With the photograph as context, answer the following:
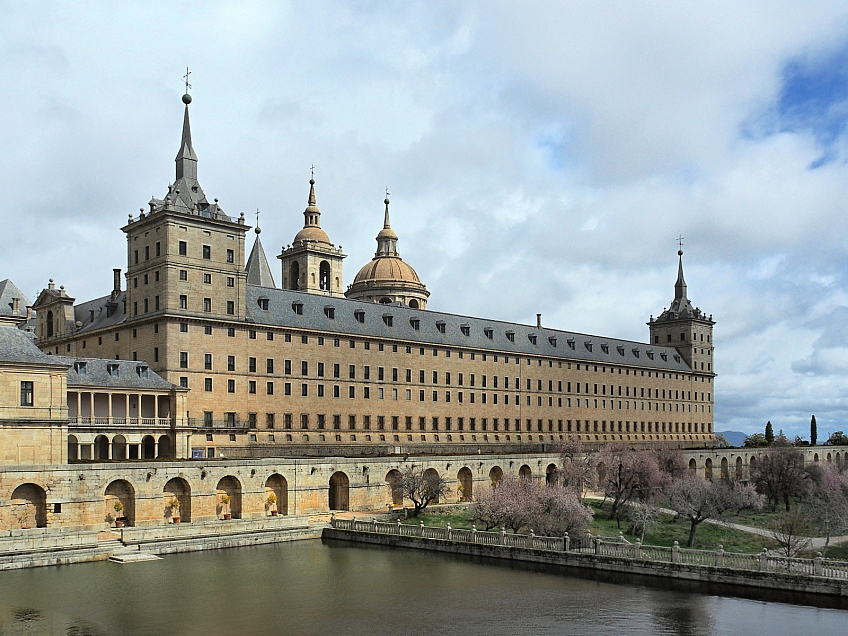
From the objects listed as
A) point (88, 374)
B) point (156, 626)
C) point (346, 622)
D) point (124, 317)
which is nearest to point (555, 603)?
point (346, 622)

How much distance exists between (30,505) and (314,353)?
113 feet

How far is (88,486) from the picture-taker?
51.5 meters

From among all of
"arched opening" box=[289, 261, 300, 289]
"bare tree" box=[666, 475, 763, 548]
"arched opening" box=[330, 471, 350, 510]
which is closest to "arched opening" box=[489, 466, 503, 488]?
"bare tree" box=[666, 475, 763, 548]

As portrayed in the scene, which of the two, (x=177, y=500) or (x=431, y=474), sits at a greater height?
(x=177, y=500)

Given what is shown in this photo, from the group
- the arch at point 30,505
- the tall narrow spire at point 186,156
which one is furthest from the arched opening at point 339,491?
the tall narrow spire at point 186,156

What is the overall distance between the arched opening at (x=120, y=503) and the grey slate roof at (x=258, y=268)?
5731 centimetres

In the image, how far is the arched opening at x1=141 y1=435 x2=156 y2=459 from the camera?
215ft

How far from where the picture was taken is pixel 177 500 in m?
56.5

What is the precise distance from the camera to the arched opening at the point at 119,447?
6444 centimetres

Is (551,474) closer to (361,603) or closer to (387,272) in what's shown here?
(387,272)

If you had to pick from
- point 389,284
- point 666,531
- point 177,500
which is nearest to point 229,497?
point 177,500

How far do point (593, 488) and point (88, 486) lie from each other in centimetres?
5117

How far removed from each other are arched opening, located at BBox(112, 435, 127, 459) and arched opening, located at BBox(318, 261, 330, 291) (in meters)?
54.4

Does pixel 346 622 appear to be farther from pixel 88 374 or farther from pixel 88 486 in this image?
pixel 88 374
